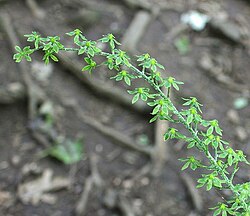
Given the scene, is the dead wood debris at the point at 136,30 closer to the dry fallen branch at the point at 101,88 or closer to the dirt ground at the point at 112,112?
the dirt ground at the point at 112,112

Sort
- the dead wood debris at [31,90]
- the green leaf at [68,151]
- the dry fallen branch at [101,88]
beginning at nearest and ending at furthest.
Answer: the green leaf at [68,151] → the dead wood debris at [31,90] → the dry fallen branch at [101,88]

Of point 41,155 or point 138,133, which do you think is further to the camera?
point 138,133

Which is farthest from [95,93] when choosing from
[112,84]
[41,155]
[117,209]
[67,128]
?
[117,209]

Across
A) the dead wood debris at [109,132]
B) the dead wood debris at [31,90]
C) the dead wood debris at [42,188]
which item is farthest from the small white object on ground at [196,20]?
the dead wood debris at [42,188]

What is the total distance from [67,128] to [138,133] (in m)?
0.72

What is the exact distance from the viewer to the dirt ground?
4176mm

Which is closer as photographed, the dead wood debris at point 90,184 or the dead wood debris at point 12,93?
the dead wood debris at point 90,184

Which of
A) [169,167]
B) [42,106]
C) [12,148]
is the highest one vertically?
[169,167]

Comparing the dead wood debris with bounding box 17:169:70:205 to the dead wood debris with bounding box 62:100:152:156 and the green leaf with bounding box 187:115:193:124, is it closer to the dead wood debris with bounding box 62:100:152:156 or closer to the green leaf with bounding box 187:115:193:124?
the dead wood debris with bounding box 62:100:152:156

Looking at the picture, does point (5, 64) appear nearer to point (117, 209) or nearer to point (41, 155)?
point (41, 155)

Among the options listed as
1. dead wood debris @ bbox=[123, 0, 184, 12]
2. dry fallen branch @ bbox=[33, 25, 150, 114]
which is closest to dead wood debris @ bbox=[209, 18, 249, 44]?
dead wood debris @ bbox=[123, 0, 184, 12]

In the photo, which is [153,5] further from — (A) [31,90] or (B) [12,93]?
(B) [12,93]

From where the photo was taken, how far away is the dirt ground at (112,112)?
13.7ft

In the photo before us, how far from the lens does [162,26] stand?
6.01 m
